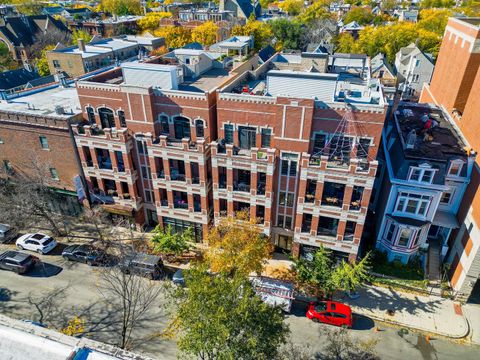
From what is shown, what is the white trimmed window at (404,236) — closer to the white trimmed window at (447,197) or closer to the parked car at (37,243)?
the white trimmed window at (447,197)

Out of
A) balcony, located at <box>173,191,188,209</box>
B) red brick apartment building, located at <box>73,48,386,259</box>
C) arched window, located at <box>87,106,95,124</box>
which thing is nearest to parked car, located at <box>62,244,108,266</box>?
red brick apartment building, located at <box>73,48,386,259</box>

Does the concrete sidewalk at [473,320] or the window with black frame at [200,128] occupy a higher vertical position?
the window with black frame at [200,128]

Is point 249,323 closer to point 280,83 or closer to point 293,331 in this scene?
point 293,331

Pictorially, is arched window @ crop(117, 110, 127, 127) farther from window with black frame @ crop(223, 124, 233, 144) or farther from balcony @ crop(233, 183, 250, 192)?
balcony @ crop(233, 183, 250, 192)

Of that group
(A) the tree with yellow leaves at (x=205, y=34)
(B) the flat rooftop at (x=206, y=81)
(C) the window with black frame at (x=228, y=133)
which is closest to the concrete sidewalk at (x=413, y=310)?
(C) the window with black frame at (x=228, y=133)

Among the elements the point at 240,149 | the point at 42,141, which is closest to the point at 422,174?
the point at 240,149

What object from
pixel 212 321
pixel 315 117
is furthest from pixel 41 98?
pixel 212 321
